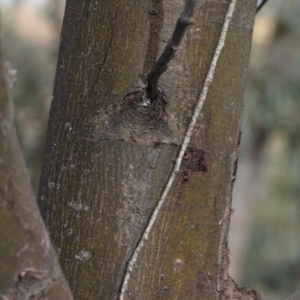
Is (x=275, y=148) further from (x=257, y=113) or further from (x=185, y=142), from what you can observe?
(x=185, y=142)

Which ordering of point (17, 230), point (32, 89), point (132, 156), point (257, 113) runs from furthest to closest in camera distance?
point (257, 113)
point (32, 89)
point (132, 156)
point (17, 230)

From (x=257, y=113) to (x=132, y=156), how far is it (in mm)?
3281

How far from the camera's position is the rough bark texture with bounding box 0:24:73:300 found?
59 centimetres

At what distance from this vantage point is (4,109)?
1.91 feet

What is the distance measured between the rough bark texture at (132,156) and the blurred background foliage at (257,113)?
9.28 feet

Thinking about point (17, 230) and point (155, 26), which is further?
point (155, 26)

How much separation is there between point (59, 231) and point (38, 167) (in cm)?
316

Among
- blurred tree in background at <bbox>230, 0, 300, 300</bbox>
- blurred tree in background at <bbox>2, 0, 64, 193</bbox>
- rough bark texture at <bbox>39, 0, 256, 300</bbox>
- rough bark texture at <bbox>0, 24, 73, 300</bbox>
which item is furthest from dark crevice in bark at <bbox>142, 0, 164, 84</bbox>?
blurred tree in background at <bbox>230, 0, 300, 300</bbox>

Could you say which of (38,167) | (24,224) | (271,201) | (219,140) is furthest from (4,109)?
(271,201)

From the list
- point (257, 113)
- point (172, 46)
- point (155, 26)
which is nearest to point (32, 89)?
point (257, 113)

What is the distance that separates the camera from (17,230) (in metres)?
0.62

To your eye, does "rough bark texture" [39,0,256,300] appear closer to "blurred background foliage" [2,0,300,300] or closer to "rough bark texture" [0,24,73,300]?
"rough bark texture" [0,24,73,300]

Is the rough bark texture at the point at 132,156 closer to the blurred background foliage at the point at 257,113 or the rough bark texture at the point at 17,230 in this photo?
the rough bark texture at the point at 17,230

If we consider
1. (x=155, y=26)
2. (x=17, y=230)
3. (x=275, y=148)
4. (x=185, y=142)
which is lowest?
(x=17, y=230)
